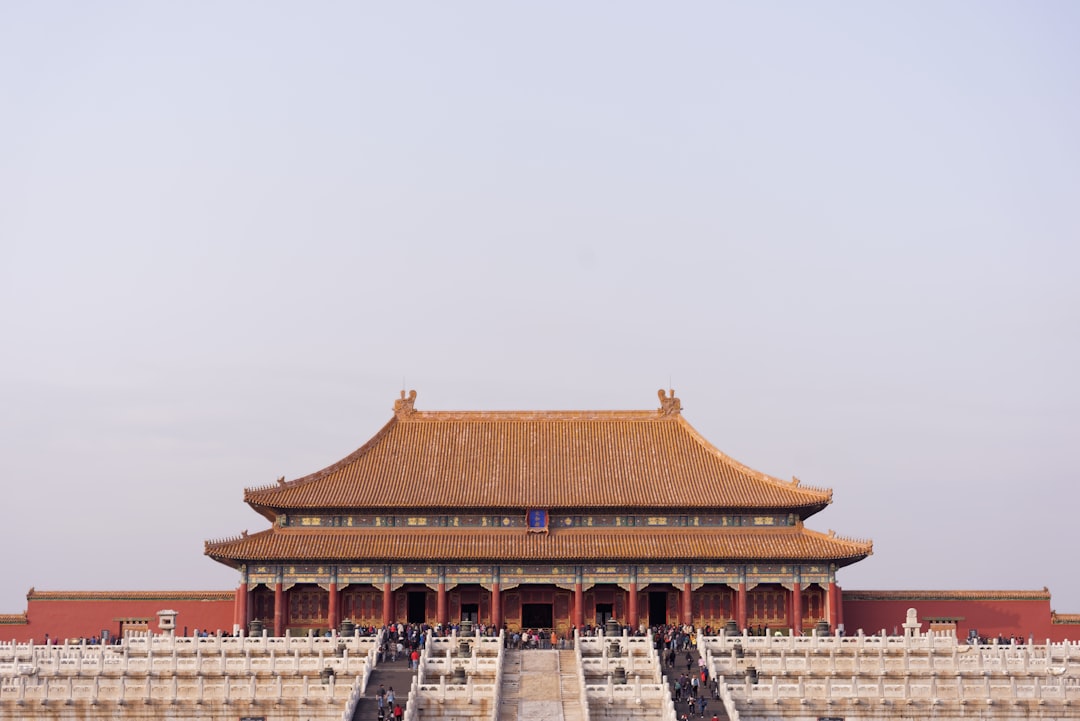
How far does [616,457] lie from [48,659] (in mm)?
31493

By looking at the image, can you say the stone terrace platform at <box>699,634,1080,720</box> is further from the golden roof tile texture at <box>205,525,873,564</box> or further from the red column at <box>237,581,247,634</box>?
the red column at <box>237,581,247,634</box>

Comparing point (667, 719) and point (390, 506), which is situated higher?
point (390, 506)

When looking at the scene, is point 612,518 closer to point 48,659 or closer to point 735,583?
point 735,583

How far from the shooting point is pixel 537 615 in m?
66.8

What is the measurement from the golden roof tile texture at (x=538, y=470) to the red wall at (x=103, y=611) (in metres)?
5.37

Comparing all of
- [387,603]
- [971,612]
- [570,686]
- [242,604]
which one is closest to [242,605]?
[242,604]

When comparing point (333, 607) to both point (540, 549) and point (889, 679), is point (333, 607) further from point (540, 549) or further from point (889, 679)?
point (889, 679)

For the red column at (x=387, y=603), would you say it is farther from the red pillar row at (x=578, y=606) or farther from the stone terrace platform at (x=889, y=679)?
the stone terrace platform at (x=889, y=679)

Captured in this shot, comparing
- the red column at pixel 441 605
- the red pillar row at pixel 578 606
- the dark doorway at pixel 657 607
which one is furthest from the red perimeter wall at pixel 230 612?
the red pillar row at pixel 578 606

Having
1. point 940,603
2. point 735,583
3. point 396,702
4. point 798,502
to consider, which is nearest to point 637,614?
point 735,583

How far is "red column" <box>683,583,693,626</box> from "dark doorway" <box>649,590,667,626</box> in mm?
1831

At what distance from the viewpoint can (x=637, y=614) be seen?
65.2 metres

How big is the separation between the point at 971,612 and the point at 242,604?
108 ft

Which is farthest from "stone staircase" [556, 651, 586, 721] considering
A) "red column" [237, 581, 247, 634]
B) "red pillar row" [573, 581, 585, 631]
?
"red column" [237, 581, 247, 634]
